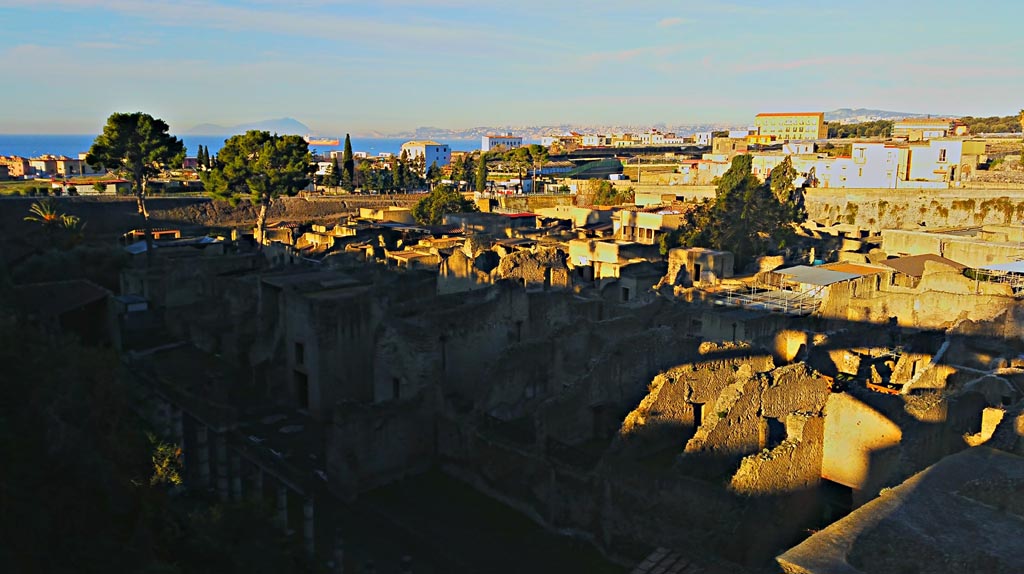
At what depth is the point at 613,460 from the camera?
1351 cm

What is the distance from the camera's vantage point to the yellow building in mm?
112500

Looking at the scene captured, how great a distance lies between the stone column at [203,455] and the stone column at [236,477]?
23.7 inches

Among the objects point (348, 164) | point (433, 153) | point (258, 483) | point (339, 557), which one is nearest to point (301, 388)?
point (258, 483)

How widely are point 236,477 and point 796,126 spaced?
11396cm

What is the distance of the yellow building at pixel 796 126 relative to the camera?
112500 mm

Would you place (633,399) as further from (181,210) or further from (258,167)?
(181,210)

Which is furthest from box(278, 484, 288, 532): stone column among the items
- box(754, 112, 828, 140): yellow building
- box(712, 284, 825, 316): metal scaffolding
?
box(754, 112, 828, 140): yellow building

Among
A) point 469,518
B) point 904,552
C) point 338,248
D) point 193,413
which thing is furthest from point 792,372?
point 338,248

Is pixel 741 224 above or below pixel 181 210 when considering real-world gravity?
above

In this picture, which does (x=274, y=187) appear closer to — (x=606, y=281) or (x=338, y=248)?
(x=338, y=248)

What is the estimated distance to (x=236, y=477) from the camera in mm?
15281

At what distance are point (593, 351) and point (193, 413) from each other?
9.24m

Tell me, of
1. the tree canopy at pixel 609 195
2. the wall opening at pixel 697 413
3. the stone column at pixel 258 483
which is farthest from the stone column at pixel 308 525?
the tree canopy at pixel 609 195

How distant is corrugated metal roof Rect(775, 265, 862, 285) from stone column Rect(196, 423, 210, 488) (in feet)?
64.3
